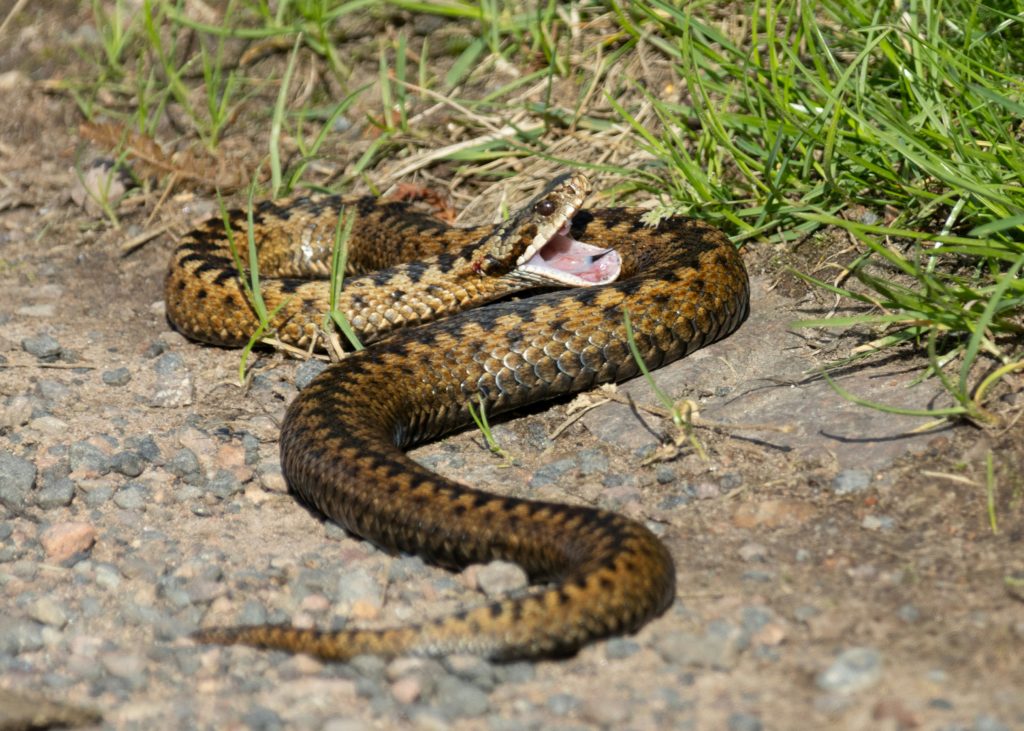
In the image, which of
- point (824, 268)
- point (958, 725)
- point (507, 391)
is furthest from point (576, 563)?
point (824, 268)

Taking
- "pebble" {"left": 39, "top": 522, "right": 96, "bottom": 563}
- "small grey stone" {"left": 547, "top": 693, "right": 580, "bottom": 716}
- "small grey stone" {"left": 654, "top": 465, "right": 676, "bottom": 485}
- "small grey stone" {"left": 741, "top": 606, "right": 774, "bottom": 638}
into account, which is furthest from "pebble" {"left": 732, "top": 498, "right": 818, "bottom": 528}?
"pebble" {"left": 39, "top": 522, "right": 96, "bottom": 563}

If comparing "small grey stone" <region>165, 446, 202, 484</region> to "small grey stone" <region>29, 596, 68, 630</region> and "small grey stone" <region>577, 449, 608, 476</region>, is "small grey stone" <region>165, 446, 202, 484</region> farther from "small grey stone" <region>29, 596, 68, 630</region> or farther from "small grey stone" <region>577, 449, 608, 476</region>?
"small grey stone" <region>577, 449, 608, 476</region>

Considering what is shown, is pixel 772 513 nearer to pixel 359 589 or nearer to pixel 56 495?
pixel 359 589

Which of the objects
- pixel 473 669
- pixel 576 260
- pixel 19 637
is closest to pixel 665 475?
pixel 473 669

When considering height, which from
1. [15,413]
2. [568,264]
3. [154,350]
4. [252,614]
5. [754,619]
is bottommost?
[154,350]

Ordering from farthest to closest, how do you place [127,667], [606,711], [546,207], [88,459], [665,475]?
1. [546,207]
2. [88,459]
3. [665,475]
4. [127,667]
5. [606,711]

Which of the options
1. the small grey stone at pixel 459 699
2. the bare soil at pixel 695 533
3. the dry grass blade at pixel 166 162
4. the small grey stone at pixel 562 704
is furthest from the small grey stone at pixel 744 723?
the dry grass blade at pixel 166 162
